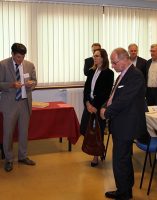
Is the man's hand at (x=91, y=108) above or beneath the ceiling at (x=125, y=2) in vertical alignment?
beneath

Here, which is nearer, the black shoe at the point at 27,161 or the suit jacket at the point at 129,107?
the suit jacket at the point at 129,107

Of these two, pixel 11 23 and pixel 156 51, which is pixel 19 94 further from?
pixel 156 51

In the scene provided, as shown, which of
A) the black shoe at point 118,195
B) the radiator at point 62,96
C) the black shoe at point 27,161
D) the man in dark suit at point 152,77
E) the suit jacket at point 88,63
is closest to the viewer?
the black shoe at point 118,195

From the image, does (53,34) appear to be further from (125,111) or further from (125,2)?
(125,111)

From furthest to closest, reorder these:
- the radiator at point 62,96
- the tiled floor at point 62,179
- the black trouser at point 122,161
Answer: the radiator at point 62,96
the tiled floor at point 62,179
the black trouser at point 122,161

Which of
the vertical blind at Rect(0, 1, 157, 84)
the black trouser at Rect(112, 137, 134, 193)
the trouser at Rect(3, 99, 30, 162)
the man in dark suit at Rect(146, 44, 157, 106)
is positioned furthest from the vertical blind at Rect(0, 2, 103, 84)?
the black trouser at Rect(112, 137, 134, 193)

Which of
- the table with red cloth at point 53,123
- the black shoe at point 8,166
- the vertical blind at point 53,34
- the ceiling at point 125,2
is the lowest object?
the black shoe at point 8,166

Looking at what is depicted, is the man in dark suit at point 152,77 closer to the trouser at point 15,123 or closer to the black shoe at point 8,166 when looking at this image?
the trouser at point 15,123

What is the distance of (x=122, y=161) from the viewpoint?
2916 millimetres

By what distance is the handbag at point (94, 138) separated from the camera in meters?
3.77

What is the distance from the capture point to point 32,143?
5.15 metres

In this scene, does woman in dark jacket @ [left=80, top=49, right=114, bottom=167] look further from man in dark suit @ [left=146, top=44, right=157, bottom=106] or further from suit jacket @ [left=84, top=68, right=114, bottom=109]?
man in dark suit @ [left=146, top=44, right=157, bottom=106]

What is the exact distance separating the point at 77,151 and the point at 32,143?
0.81 m

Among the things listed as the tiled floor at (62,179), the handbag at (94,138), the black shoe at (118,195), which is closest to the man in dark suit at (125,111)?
the black shoe at (118,195)
